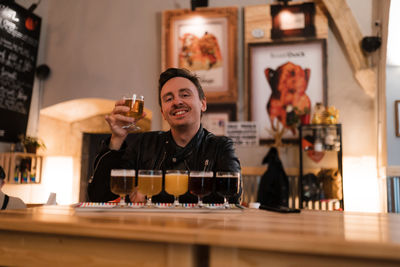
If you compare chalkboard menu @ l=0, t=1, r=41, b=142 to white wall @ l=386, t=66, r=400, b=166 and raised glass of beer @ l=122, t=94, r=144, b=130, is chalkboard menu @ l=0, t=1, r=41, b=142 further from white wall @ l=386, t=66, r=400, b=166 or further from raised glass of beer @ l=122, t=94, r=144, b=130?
white wall @ l=386, t=66, r=400, b=166

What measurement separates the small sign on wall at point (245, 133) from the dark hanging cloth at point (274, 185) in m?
0.33

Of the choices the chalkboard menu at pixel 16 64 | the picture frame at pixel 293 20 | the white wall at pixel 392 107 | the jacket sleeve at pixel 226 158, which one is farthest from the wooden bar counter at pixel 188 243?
the chalkboard menu at pixel 16 64

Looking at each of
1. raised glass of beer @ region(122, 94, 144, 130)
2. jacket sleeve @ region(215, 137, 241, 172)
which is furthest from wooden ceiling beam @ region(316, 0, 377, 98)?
raised glass of beer @ region(122, 94, 144, 130)

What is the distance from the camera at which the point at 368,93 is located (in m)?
3.85

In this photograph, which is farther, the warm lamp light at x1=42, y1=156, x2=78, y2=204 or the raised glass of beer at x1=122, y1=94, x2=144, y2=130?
the warm lamp light at x1=42, y1=156, x2=78, y2=204

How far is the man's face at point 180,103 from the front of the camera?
1.85 m

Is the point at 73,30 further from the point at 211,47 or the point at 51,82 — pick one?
the point at 211,47

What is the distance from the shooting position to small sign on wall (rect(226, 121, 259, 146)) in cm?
405

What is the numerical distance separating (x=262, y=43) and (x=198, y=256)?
3662 mm

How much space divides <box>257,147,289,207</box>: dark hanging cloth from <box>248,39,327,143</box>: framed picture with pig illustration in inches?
12.9

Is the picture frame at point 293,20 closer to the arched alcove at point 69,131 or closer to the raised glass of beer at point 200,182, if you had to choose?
the arched alcove at point 69,131

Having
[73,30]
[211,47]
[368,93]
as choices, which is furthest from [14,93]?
[368,93]

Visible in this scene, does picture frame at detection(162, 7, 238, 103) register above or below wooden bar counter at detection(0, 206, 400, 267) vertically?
above

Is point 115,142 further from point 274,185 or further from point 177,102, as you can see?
point 274,185
